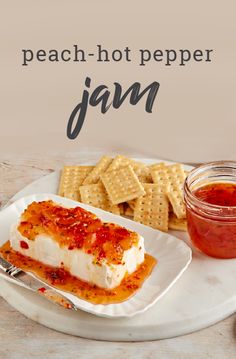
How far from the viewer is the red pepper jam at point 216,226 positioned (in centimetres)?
384

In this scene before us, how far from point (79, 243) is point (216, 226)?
2.30ft

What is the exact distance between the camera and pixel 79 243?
12.2ft

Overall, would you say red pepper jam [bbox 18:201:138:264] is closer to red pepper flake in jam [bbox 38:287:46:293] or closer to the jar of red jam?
red pepper flake in jam [bbox 38:287:46:293]

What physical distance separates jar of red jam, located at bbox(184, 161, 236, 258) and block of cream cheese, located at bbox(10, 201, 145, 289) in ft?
1.07

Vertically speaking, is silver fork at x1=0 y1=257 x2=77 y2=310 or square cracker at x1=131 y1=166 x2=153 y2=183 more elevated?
square cracker at x1=131 y1=166 x2=153 y2=183

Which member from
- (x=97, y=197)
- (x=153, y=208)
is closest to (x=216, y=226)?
(x=153, y=208)

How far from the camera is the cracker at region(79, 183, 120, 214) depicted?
14.4 feet

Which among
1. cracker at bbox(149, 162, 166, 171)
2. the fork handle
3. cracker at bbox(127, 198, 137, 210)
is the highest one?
cracker at bbox(149, 162, 166, 171)

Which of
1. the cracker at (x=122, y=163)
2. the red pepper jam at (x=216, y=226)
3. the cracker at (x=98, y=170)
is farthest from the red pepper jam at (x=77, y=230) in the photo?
the cracker at (x=122, y=163)

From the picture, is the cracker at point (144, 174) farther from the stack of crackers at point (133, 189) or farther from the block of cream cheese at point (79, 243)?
the block of cream cheese at point (79, 243)

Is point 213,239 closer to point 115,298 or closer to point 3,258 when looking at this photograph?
point 115,298

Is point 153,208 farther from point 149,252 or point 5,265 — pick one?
point 5,265

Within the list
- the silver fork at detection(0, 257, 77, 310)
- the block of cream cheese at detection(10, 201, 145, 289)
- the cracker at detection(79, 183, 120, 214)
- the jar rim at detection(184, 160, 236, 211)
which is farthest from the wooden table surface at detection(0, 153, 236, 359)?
the cracker at detection(79, 183, 120, 214)

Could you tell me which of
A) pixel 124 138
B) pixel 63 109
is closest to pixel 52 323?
pixel 124 138
